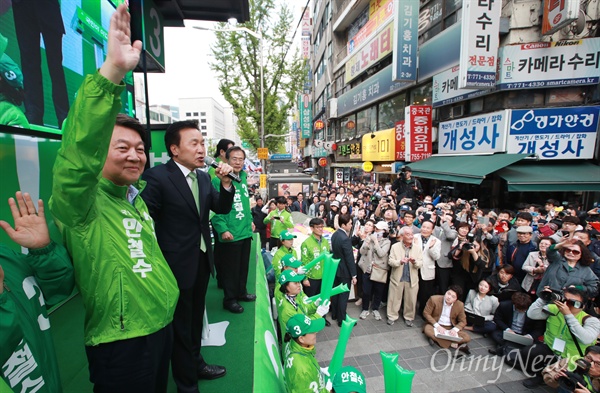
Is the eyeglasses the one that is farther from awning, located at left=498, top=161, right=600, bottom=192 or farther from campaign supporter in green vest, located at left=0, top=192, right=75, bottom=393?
awning, located at left=498, top=161, right=600, bottom=192

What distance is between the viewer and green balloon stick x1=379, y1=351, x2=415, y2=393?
7.48ft

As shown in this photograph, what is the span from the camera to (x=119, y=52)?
3.83 ft

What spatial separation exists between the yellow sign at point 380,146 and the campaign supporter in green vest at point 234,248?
1360 cm

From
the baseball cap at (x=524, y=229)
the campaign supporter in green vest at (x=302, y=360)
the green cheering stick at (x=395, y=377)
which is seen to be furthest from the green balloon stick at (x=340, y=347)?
the baseball cap at (x=524, y=229)

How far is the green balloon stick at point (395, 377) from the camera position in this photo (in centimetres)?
228

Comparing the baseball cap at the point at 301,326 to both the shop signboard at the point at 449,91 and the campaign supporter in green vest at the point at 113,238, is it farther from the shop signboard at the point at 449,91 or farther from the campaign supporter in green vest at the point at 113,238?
the shop signboard at the point at 449,91

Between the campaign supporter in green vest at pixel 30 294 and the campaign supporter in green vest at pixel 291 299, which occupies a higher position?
the campaign supporter in green vest at pixel 30 294

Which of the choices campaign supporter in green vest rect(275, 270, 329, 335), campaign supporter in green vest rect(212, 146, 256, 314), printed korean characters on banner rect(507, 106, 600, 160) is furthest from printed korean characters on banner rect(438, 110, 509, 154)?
campaign supporter in green vest rect(212, 146, 256, 314)

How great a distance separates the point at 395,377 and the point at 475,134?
11009 mm

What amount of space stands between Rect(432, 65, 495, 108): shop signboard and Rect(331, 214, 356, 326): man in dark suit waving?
8015 millimetres

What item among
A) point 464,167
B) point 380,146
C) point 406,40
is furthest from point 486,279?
point 380,146

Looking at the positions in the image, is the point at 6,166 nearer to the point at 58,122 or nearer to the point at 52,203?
the point at 58,122

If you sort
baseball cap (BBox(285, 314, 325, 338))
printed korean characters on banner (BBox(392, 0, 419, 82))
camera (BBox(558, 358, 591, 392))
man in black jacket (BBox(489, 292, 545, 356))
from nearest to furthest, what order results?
baseball cap (BBox(285, 314, 325, 338)) → camera (BBox(558, 358, 591, 392)) → man in black jacket (BBox(489, 292, 545, 356)) → printed korean characters on banner (BBox(392, 0, 419, 82))

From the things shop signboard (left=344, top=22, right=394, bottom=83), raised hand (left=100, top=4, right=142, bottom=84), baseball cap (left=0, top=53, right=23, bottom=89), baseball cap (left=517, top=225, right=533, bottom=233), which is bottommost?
baseball cap (left=517, top=225, right=533, bottom=233)
